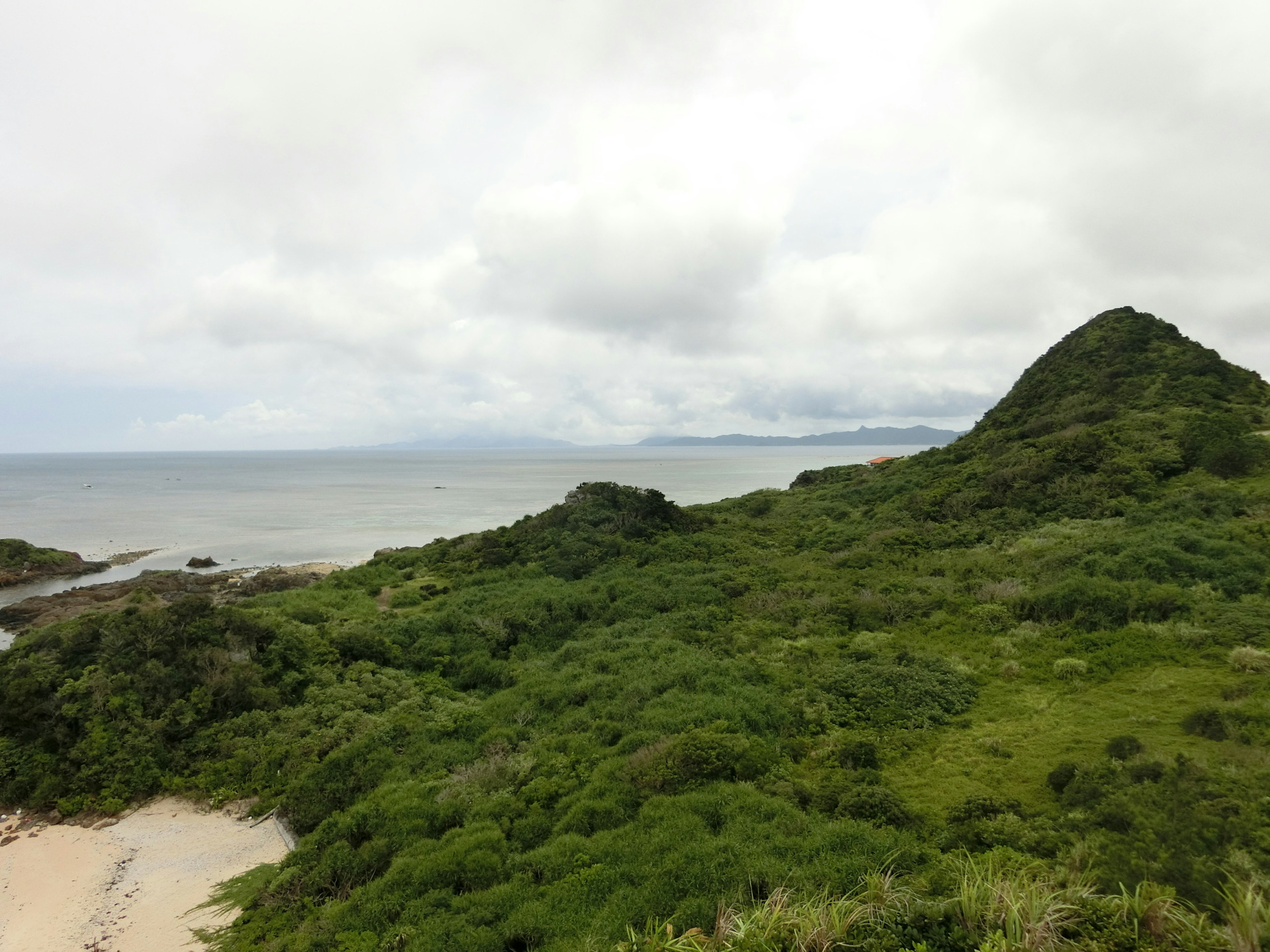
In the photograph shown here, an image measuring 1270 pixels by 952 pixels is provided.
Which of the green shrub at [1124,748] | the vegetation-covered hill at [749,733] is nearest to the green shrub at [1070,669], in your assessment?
the vegetation-covered hill at [749,733]

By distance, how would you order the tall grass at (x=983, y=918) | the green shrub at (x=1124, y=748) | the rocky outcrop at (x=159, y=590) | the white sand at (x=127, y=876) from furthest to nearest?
1. the rocky outcrop at (x=159, y=590)
2. the green shrub at (x=1124, y=748)
3. the white sand at (x=127, y=876)
4. the tall grass at (x=983, y=918)

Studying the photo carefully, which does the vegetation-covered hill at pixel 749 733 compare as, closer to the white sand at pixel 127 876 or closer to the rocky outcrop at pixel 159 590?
the white sand at pixel 127 876

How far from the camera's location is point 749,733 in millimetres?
13188

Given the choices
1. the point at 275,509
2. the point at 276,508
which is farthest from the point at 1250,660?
the point at 276,508

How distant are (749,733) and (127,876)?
12.6m

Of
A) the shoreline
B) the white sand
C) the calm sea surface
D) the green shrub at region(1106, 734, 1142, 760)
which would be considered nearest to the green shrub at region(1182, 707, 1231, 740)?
the green shrub at region(1106, 734, 1142, 760)

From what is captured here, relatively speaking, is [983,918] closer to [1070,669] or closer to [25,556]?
[1070,669]

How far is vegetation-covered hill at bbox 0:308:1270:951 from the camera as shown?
7844mm

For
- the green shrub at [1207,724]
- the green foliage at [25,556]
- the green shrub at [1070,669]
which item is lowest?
the green foliage at [25,556]

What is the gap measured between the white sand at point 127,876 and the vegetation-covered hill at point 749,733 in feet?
2.43

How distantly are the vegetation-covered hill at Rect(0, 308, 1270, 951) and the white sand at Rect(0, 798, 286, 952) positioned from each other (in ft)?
2.43

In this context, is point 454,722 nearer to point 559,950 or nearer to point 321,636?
Result: point 321,636

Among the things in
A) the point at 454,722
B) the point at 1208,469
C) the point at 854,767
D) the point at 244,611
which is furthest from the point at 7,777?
the point at 1208,469

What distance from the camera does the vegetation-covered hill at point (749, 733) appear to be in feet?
25.7
